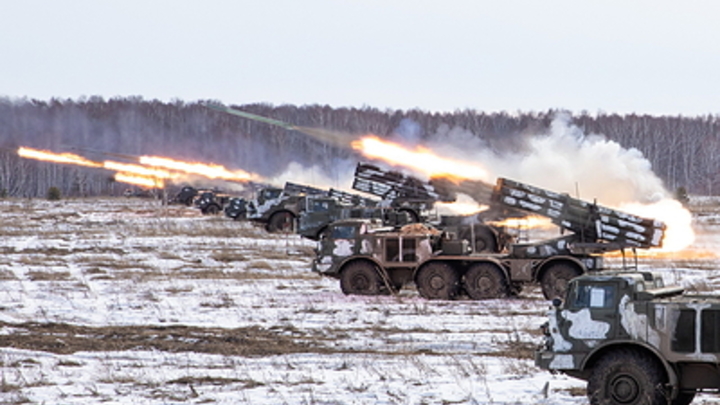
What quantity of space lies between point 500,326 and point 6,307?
414 inches

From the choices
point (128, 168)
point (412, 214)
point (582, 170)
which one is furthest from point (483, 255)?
point (128, 168)

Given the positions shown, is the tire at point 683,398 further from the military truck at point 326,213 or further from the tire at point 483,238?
the military truck at point 326,213

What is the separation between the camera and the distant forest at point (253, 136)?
105000mm

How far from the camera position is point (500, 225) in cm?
3594

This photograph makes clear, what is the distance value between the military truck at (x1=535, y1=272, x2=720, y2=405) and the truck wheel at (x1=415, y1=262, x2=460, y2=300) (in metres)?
12.2

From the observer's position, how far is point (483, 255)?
2748 cm

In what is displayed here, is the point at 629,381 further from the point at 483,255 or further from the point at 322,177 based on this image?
the point at 322,177

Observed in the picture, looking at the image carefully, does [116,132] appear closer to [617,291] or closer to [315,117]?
[315,117]

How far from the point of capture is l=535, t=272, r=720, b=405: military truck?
13.4 m

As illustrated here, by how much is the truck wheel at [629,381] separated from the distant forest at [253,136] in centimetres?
8287

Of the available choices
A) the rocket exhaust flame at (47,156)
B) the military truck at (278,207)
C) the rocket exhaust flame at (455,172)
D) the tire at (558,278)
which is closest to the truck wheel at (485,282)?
the tire at (558,278)

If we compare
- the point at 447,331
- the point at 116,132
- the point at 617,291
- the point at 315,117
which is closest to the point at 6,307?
the point at 447,331

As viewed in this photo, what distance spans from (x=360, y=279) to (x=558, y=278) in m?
4.53

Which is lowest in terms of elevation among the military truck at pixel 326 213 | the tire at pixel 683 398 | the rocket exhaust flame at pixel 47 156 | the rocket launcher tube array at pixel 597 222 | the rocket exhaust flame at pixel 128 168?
the tire at pixel 683 398
